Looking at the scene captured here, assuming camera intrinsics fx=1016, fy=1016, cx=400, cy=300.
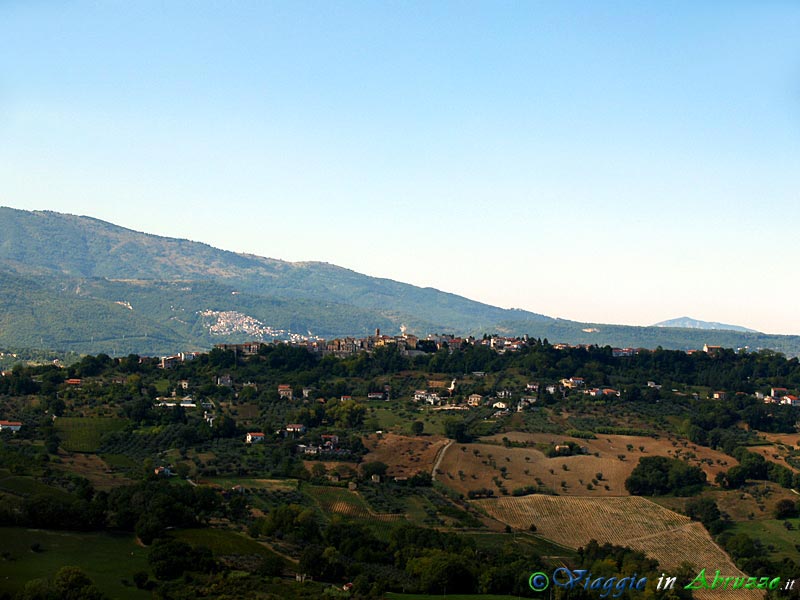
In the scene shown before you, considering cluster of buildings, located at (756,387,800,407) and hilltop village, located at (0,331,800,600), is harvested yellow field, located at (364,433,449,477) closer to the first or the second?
hilltop village, located at (0,331,800,600)

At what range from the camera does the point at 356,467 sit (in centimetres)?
5600

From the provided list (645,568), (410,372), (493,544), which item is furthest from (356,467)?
(410,372)

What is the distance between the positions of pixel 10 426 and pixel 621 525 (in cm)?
3510

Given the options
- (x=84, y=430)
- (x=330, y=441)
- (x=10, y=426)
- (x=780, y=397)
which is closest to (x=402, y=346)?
(x=780, y=397)

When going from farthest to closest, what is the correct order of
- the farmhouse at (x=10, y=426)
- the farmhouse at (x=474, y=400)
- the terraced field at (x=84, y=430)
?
the farmhouse at (x=474, y=400)
the farmhouse at (x=10, y=426)
the terraced field at (x=84, y=430)

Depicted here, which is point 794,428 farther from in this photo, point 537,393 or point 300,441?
point 300,441

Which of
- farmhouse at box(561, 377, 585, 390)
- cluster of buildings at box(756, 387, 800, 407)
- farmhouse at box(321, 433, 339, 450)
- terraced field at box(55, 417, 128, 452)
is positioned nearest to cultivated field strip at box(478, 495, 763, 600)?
farmhouse at box(321, 433, 339, 450)

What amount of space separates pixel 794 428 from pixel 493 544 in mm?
34809

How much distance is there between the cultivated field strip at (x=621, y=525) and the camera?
43.4 m

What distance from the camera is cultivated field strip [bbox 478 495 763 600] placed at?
43.4 metres

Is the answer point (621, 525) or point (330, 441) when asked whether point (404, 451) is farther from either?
point (621, 525)

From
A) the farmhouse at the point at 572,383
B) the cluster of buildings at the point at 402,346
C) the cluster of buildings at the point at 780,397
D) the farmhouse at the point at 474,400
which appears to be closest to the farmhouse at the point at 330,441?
the farmhouse at the point at 474,400

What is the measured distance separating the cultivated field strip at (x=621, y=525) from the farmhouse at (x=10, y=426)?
90.2 ft

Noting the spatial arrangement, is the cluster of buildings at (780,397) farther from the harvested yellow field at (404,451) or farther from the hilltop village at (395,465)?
the harvested yellow field at (404,451)
